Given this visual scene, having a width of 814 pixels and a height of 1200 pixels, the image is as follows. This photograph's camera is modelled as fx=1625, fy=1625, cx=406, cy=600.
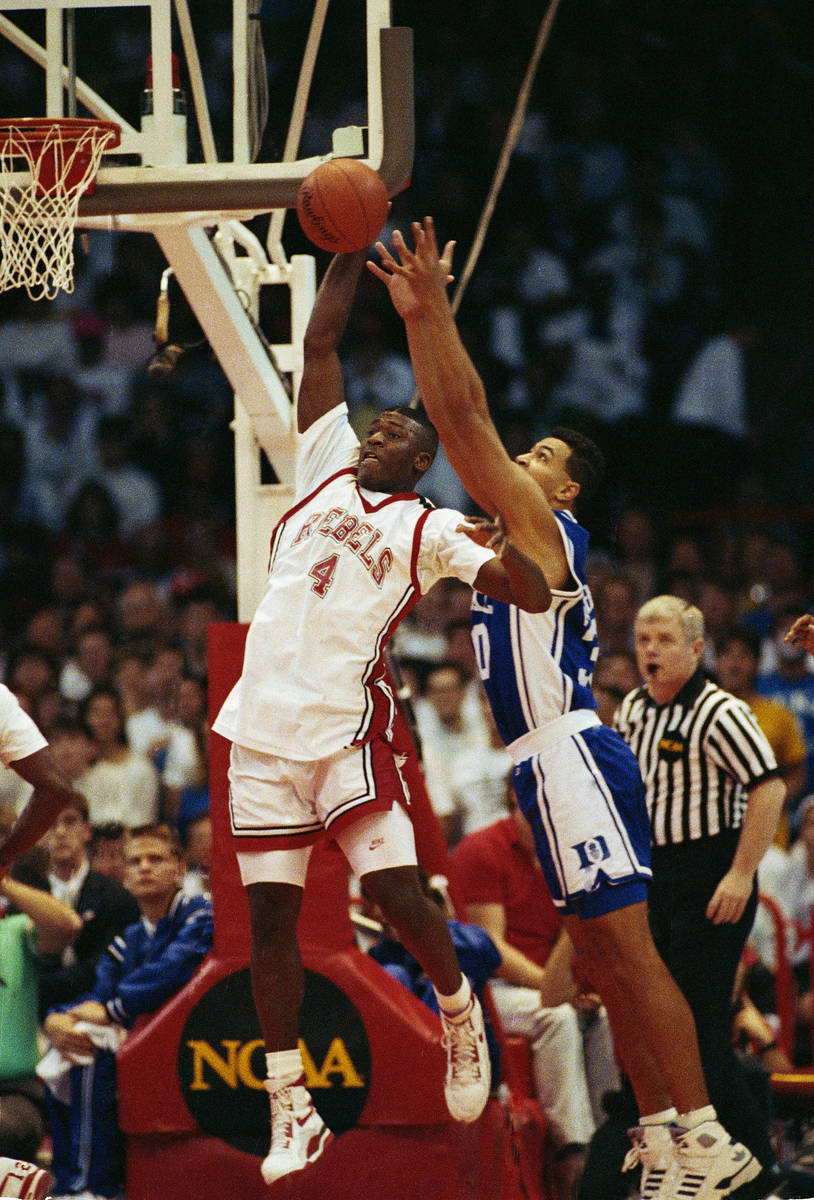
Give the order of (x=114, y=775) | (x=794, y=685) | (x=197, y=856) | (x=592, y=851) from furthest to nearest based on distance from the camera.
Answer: (x=794, y=685) < (x=114, y=775) < (x=197, y=856) < (x=592, y=851)

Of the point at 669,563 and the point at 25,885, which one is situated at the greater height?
the point at 669,563

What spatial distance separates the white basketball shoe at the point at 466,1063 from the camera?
195 inches

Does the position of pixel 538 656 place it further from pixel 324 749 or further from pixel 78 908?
pixel 78 908

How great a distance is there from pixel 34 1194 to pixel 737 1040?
3.33 m

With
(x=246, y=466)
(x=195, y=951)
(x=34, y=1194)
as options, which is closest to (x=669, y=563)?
(x=246, y=466)

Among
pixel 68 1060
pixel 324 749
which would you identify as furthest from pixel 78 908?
pixel 324 749

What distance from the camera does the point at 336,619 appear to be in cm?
480

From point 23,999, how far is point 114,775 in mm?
2641

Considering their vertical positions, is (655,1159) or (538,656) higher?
(538,656)

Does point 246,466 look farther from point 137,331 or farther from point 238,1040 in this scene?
point 137,331

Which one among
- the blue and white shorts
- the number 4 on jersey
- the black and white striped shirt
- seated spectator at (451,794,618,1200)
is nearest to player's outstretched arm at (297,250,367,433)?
the number 4 on jersey

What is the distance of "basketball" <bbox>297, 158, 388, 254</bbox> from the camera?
4938mm

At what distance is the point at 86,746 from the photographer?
8.98 meters

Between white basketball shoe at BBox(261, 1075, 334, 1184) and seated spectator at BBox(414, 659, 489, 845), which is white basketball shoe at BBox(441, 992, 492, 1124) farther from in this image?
seated spectator at BBox(414, 659, 489, 845)
